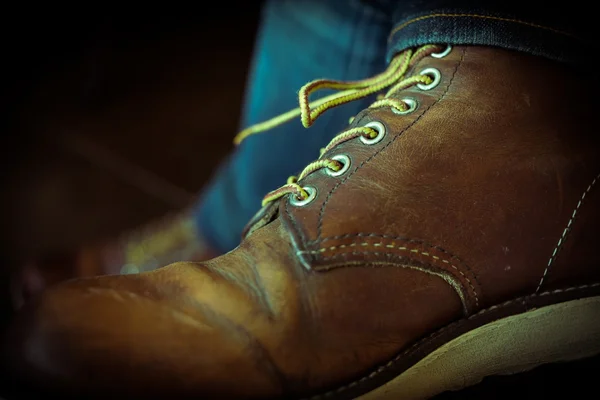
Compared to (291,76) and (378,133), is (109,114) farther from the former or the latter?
(378,133)

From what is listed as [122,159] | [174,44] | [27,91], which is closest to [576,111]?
[122,159]

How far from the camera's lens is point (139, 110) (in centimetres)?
192

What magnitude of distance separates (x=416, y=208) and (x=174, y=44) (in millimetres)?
1724

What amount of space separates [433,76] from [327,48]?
324mm

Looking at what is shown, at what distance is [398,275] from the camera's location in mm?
590

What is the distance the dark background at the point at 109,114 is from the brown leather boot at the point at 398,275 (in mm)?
983

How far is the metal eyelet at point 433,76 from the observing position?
0.65 meters

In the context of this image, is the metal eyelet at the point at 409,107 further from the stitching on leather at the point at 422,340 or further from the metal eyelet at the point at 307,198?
the stitching on leather at the point at 422,340

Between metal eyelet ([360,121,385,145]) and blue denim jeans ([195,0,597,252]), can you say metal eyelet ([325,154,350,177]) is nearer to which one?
metal eyelet ([360,121,385,145])

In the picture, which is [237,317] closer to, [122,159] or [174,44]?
[122,159]

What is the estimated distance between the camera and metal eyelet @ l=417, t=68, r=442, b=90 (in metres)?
0.65

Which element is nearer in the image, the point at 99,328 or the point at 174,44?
the point at 99,328

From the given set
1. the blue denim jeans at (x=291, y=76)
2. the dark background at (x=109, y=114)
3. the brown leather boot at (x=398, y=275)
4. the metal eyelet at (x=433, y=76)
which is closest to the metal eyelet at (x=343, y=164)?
the brown leather boot at (x=398, y=275)

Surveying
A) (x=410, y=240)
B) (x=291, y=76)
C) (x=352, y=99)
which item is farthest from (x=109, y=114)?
(x=410, y=240)
